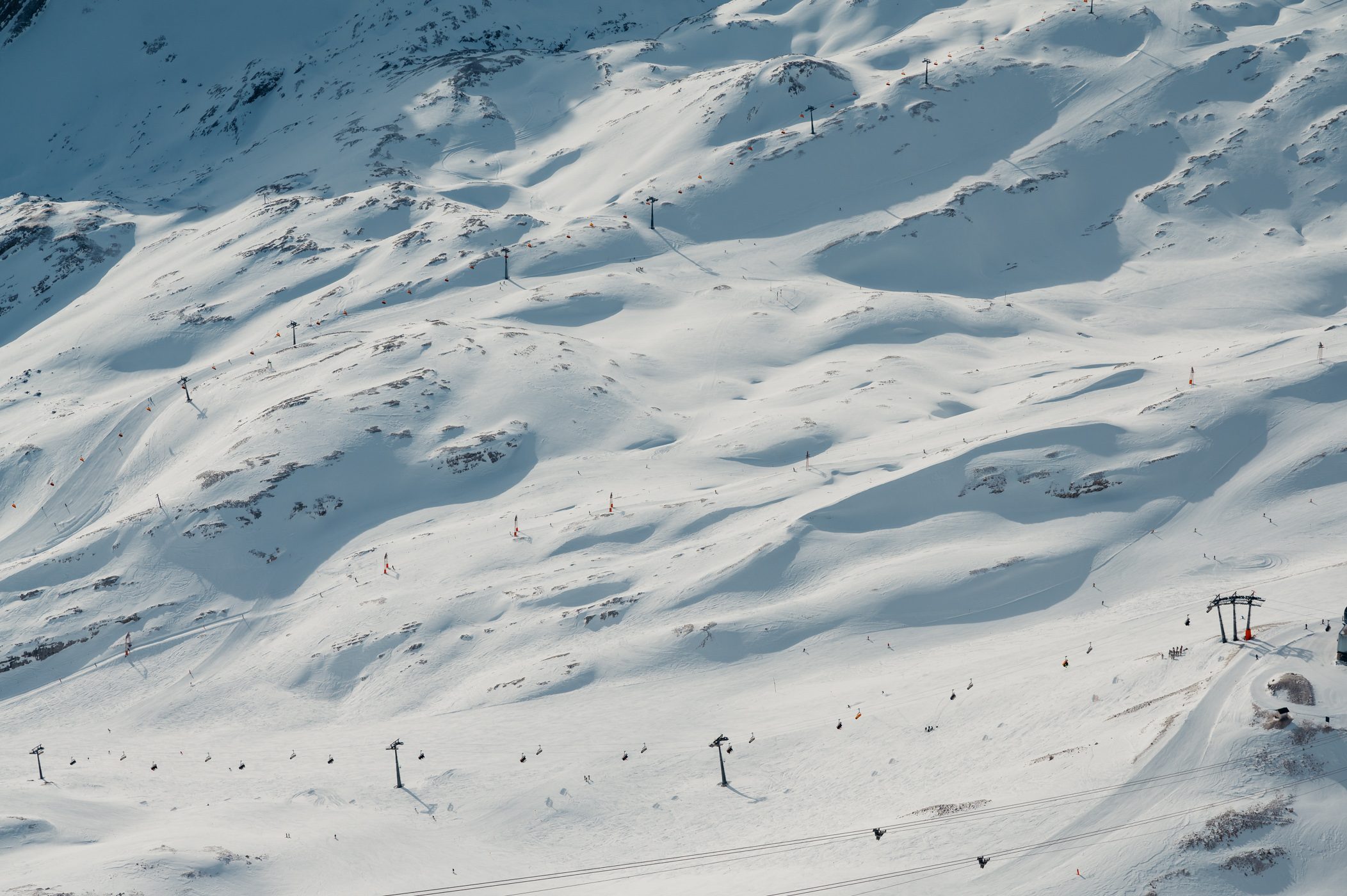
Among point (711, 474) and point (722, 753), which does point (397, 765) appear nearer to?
point (722, 753)

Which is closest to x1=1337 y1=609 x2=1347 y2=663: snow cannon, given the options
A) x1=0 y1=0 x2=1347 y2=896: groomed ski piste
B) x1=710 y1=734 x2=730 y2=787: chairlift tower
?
x1=0 y1=0 x2=1347 y2=896: groomed ski piste

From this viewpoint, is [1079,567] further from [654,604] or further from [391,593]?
[391,593]

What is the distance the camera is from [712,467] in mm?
60531

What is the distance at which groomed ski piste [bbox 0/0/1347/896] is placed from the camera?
3522 cm

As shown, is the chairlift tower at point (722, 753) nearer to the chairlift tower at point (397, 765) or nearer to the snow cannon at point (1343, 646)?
the chairlift tower at point (397, 765)

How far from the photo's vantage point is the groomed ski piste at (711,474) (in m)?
35.2

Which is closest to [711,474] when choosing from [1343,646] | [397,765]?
[397,765]

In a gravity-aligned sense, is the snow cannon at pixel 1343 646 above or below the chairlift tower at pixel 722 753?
above

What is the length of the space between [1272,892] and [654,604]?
1069 inches

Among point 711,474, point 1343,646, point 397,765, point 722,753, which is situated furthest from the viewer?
point 711,474

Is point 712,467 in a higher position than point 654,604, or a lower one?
higher

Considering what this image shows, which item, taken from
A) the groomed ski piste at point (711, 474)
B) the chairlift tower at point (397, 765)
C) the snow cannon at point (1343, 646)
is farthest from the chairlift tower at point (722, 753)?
the snow cannon at point (1343, 646)

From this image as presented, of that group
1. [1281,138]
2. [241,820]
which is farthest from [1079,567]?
[1281,138]

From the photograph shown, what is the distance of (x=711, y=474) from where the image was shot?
59.9 metres
